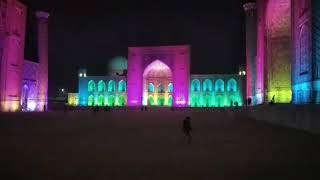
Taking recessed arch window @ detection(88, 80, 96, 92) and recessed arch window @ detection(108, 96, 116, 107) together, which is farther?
recessed arch window @ detection(88, 80, 96, 92)

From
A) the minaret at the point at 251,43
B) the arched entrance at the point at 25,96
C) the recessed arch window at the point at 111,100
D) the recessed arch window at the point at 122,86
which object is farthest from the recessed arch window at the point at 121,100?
the minaret at the point at 251,43

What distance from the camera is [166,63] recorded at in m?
46.3

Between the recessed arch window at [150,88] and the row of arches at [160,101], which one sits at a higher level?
the recessed arch window at [150,88]

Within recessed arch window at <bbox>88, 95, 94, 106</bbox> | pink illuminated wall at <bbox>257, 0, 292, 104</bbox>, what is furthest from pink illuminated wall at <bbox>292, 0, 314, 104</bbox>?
recessed arch window at <bbox>88, 95, 94, 106</bbox>

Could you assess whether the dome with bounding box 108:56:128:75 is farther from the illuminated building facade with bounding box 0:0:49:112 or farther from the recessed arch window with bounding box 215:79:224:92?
the illuminated building facade with bounding box 0:0:49:112

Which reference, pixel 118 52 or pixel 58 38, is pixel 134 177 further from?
pixel 118 52

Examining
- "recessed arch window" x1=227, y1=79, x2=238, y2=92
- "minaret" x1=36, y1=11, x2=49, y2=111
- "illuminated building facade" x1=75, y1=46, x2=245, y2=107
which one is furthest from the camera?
"recessed arch window" x1=227, y1=79, x2=238, y2=92

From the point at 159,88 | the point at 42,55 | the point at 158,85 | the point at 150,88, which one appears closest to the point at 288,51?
the point at 42,55

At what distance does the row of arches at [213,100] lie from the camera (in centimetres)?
4862

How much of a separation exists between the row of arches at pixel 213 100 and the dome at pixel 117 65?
37.2ft

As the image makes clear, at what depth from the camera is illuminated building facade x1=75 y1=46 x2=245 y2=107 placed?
4600 cm

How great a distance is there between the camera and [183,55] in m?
46.0

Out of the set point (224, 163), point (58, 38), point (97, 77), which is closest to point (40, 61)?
point (58, 38)

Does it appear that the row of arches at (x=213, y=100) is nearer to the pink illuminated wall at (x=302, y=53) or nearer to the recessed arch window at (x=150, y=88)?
the recessed arch window at (x=150, y=88)
